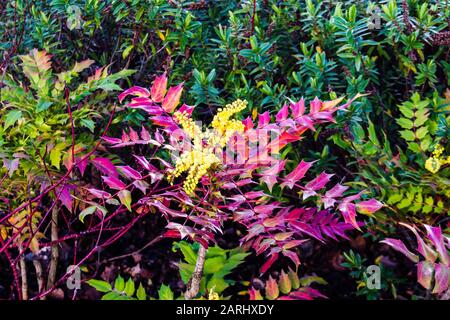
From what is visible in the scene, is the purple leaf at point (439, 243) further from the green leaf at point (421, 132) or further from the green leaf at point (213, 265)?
the green leaf at point (213, 265)

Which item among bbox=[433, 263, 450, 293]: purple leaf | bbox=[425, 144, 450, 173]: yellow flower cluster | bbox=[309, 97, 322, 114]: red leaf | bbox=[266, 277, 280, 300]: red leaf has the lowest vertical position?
bbox=[266, 277, 280, 300]: red leaf

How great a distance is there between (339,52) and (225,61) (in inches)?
21.6

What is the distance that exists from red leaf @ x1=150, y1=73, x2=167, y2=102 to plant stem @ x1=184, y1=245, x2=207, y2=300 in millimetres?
636

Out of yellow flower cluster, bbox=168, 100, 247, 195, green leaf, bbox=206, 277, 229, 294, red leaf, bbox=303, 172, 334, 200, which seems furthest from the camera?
green leaf, bbox=206, 277, 229, 294

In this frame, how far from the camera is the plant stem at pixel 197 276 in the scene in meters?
2.37

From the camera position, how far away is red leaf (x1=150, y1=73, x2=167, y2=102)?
2139 mm

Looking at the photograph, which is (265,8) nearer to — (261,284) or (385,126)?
(385,126)

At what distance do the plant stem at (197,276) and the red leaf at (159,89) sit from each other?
2.09ft

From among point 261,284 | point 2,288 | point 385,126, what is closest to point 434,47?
point 385,126

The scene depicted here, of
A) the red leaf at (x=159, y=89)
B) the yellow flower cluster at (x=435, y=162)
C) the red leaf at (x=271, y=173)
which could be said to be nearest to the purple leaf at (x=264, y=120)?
the red leaf at (x=271, y=173)

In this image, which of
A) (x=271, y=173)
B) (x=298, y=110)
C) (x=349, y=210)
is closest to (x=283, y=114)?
(x=298, y=110)

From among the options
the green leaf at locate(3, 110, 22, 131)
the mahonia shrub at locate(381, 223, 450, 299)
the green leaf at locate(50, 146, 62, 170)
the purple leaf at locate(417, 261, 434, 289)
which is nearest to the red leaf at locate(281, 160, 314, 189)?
the mahonia shrub at locate(381, 223, 450, 299)

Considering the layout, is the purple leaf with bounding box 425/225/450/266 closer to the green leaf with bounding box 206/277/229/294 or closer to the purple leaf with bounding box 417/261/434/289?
the purple leaf with bounding box 417/261/434/289
